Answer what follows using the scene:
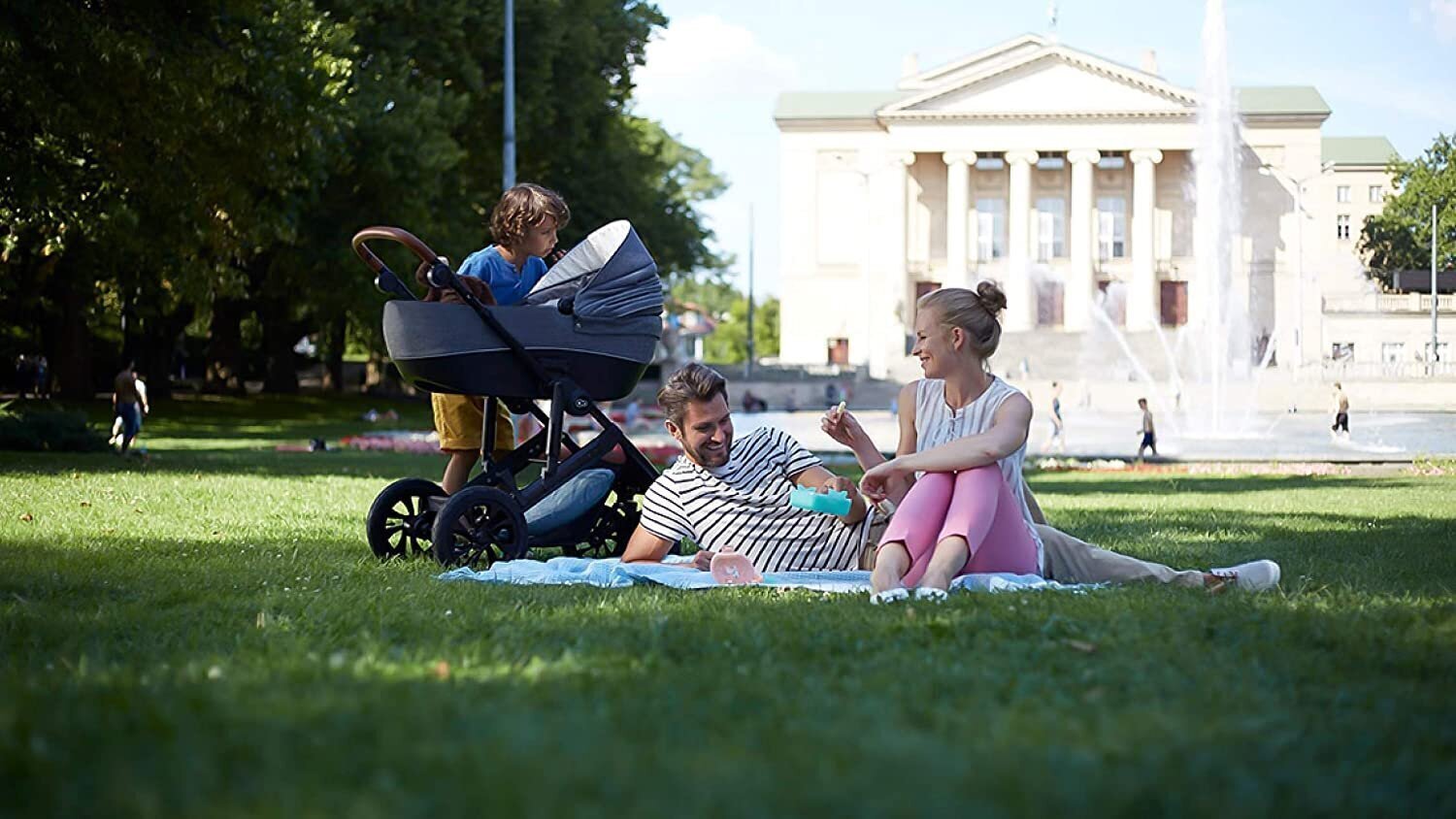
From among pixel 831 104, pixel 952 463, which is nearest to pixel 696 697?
pixel 952 463

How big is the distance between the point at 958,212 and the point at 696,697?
78286 mm

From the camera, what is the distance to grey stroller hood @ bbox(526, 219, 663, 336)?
7.90 metres

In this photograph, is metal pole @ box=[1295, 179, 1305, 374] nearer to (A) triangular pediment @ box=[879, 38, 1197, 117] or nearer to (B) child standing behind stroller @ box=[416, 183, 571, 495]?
(A) triangular pediment @ box=[879, 38, 1197, 117]

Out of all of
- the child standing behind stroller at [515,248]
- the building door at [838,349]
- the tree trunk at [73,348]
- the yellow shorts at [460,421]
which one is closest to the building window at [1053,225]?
the building door at [838,349]

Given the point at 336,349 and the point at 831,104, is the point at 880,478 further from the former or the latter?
the point at 831,104

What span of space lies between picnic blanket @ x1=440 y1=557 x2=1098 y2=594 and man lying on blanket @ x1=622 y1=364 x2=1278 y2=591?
0.44 ft

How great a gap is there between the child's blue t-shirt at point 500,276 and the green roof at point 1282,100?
248 feet

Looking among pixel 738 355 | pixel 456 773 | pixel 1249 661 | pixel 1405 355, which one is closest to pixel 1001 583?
pixel 1249 661

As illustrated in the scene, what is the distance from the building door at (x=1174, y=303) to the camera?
263 feet

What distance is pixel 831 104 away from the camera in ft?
281

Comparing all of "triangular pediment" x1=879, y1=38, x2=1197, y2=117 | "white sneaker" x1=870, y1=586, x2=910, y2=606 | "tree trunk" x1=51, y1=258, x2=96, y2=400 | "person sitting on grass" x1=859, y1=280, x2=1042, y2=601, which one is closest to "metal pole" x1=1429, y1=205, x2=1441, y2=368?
"person sitting on grass" x1=859, y1=280, x2=1042, y2=601

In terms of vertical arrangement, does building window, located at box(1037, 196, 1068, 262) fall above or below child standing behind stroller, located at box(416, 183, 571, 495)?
above

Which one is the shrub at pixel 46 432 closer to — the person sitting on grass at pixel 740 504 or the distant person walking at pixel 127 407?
the distant person walking at pixel 127 407

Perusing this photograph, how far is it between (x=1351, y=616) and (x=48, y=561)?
5500mm
